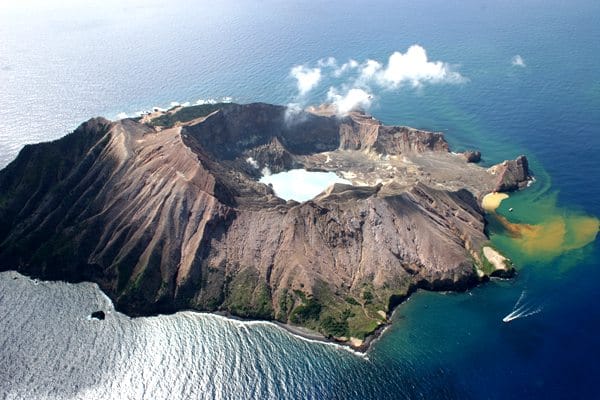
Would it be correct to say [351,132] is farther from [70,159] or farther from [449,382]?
[449,382]

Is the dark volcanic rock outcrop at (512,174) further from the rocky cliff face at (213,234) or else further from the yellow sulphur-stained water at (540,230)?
the rocky cliff face at (213,234)

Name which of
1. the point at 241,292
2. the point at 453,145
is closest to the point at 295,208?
the point at 241,292

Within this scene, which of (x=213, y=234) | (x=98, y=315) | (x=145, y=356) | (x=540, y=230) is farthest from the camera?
(x=540, y=230)

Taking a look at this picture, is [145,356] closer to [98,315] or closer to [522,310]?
[98,315]

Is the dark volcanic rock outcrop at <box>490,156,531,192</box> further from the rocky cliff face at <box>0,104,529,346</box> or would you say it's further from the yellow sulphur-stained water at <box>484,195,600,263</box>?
the rocky cliff face at <box>0,104,529,346</box>

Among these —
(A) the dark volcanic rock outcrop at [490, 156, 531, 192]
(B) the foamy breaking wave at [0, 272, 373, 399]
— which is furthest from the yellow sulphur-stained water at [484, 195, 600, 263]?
(B) the foamy breaking wave at [0, 272, 373, 399]

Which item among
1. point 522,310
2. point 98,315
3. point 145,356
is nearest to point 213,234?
point 98,315
